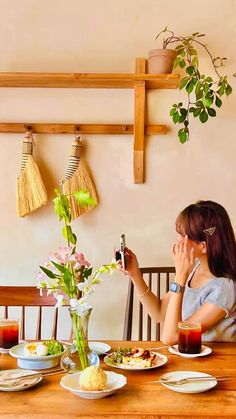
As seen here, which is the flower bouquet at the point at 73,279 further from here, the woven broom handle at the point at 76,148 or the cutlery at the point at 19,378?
the woven broom handle at the point at 76,148

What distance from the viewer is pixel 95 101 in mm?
2689

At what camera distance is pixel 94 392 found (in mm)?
1209

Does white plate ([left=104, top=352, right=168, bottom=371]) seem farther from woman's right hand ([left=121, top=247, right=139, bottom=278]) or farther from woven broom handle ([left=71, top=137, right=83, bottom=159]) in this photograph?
woven broom handle ([left=71, top=137, right=83, bottom=159])

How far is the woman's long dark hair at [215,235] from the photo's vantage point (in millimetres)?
1873

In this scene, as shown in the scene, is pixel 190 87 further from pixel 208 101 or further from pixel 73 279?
pixel 73 279

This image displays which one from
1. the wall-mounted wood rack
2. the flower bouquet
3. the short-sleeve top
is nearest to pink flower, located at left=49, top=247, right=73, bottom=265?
the flower bouquet

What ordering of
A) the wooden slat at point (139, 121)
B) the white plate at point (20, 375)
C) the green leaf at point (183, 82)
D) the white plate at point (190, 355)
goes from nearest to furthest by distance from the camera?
1. the white plate at point (20, 375)
2. the white plate at point (190, 355)
3. the green leaf at point (183, 82)
4. the wooden slat at point (139, 121)

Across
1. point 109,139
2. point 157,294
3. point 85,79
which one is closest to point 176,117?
point 109,139

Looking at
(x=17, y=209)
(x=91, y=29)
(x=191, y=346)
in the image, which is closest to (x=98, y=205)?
(x=17, y=209)

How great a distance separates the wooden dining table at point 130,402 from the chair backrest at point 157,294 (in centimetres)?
84

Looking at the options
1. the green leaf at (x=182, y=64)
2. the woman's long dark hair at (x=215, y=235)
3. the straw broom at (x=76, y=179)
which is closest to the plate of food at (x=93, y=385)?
the woman's long dark hair at (x=215, y=235)

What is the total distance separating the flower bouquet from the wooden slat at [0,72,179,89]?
4.24 ft

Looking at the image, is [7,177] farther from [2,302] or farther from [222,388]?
[222,388]

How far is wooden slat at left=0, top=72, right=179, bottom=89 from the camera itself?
2.49 meters
